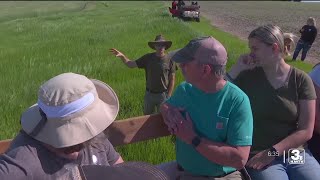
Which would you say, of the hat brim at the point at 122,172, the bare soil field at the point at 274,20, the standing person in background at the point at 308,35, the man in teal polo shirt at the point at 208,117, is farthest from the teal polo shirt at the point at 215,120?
the standing person in background at the point at 308,35

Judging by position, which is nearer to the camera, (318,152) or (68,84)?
(68,84)

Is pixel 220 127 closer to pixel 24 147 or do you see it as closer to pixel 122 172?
pixel 122 172

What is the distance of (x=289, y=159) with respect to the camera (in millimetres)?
3135

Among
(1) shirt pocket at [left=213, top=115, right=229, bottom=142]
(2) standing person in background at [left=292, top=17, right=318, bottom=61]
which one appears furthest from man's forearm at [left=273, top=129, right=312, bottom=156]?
(2) standing person in background at [left=292, top=17, right=318, bottom=61]

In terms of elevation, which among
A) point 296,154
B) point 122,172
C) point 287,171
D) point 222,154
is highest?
point 122,172

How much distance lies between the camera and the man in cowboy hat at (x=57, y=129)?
2008 mm

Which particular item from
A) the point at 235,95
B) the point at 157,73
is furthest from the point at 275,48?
the point at 157,73

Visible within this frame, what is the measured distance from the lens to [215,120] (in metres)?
2.81

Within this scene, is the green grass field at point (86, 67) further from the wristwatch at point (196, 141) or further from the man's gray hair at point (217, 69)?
the man's gray hair at point (217, 69)

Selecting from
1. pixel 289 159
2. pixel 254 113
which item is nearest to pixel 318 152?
pixel 289 159

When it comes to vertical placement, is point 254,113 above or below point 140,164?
below

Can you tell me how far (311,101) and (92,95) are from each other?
1.66 m

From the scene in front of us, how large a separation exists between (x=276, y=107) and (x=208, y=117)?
1.93 ft

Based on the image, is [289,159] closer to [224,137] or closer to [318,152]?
[318,152]
